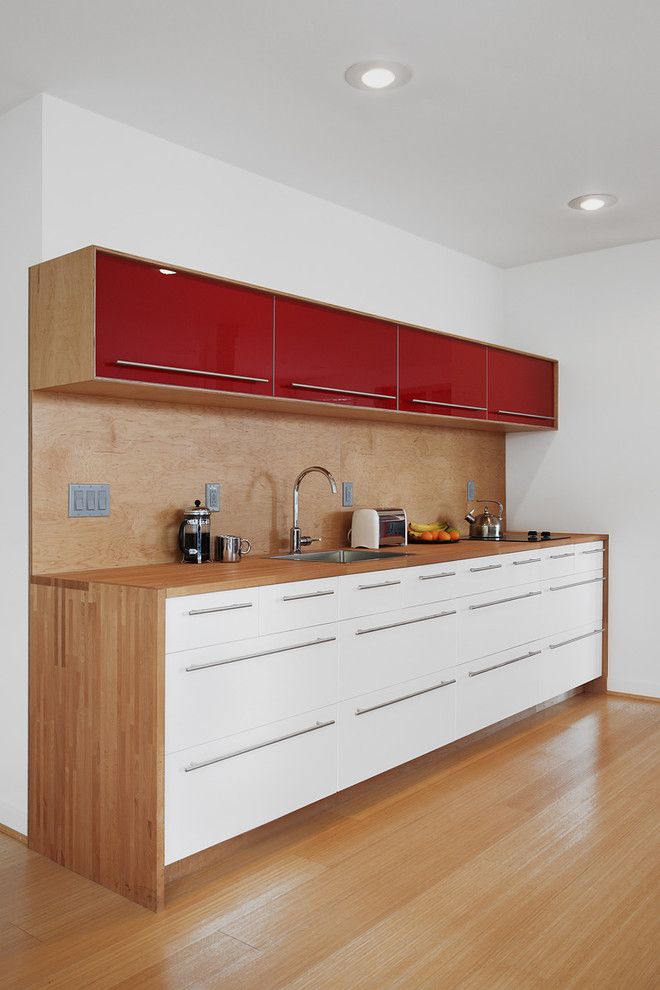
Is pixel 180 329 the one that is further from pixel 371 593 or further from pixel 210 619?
pixel 371 593

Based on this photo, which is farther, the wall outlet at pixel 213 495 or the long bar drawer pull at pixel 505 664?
the long bar drawer pull at pixel 505 664

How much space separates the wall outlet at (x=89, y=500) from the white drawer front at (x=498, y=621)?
1.55m

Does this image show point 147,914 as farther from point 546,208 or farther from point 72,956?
point 546,208

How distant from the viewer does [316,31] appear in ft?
8.04

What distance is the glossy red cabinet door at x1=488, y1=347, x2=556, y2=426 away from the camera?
14.7 ft

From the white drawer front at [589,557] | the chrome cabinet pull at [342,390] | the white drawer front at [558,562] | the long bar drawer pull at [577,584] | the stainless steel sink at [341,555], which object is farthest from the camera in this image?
the white drawer front at [589,557]

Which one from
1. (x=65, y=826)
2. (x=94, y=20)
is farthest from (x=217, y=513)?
(x=94, y=20)

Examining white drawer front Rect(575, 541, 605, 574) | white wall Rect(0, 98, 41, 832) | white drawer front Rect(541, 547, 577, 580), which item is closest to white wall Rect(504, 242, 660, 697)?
white drawer front Rect(575, 541, 605, 574)

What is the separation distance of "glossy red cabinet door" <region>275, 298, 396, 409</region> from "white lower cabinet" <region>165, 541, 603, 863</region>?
806 millimetres

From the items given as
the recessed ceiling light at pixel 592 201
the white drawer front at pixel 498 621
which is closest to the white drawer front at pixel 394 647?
the white drawer front at pixel 498 621

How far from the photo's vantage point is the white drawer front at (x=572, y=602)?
4.20 metres

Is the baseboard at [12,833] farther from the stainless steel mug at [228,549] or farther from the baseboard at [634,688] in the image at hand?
the baseboard at [634,688]

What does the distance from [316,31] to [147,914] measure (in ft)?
8.48

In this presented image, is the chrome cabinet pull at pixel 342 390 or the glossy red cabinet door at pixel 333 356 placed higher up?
the glossy red cabinet door at pixel 333 356
